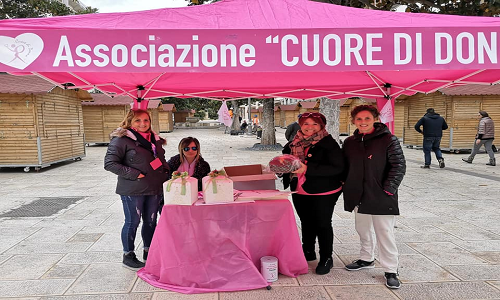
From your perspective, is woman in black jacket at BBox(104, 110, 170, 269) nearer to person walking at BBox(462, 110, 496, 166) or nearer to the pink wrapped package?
the pink wrapped package

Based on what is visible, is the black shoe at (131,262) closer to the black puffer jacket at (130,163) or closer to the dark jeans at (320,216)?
the black puffer jacket at (130,163)

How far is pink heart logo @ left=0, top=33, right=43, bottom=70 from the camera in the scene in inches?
91.7

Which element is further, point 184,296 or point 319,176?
point 319,176

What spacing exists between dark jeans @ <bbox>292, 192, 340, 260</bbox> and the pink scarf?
1.51 ft

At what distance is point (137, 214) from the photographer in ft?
12.4

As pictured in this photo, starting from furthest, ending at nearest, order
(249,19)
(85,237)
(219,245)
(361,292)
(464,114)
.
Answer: (464,114) < (85,237) < (219,245) < (361,292) < (249,19)

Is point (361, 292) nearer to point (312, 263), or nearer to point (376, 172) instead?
point (312, 263)

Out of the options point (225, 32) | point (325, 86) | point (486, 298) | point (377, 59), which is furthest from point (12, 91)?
point (486, 298)

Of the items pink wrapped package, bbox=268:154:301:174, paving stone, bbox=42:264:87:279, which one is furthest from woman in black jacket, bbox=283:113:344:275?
paving stone, bbox=42:264:87:279

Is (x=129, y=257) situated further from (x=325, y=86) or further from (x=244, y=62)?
(x=325, y=86)

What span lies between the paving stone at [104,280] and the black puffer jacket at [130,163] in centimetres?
90

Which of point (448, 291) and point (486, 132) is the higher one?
point (486, 132)

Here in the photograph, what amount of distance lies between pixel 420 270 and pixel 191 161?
2860mm

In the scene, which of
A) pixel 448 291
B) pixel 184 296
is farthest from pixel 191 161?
pixel 448 291
